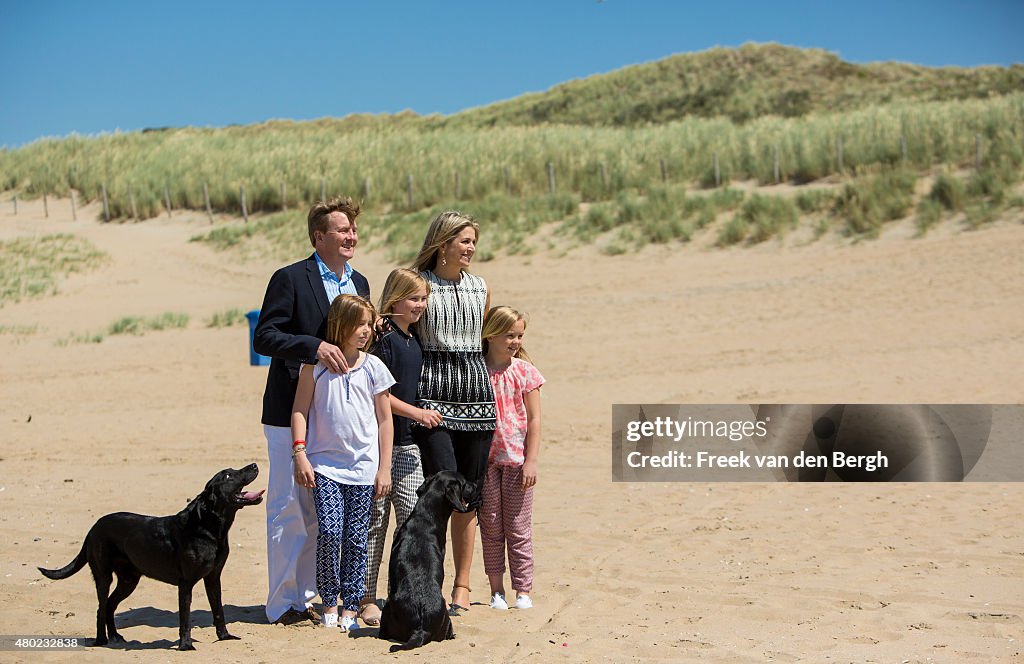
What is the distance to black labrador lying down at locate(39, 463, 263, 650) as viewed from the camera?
15.6 feet

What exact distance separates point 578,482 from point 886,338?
24.7ft

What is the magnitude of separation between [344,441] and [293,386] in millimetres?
361

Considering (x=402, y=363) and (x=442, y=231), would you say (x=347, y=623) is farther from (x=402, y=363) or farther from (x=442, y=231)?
(x=442, y=231)

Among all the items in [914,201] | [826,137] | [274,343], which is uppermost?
[826,137]

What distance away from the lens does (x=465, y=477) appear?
535cm

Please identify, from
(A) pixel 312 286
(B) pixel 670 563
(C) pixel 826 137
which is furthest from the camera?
(C) pixel 826 137

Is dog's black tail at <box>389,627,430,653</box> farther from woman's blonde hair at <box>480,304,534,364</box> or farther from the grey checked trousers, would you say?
woman's blonde hair at <box>480,304,534,364</box>

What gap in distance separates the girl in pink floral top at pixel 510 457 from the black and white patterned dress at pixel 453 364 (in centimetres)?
20

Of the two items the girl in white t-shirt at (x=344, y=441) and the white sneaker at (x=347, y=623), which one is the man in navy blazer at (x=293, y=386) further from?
the white sneaker at (x=347, y=623)

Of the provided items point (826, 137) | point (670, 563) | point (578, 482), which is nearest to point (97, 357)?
point (578, 482)

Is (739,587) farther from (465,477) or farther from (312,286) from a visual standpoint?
(312,286)

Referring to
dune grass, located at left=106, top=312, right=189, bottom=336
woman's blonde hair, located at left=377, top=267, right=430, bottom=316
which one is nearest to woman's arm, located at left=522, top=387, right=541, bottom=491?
woman's blonde hair, located at left=377, top=267, right=430, bottom=316

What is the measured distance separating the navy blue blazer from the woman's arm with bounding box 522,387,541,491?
1114 millimetres

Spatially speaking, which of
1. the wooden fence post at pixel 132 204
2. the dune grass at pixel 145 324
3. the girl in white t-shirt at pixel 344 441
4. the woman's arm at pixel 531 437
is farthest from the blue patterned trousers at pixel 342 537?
the wooden fence post at pixel 132 204
